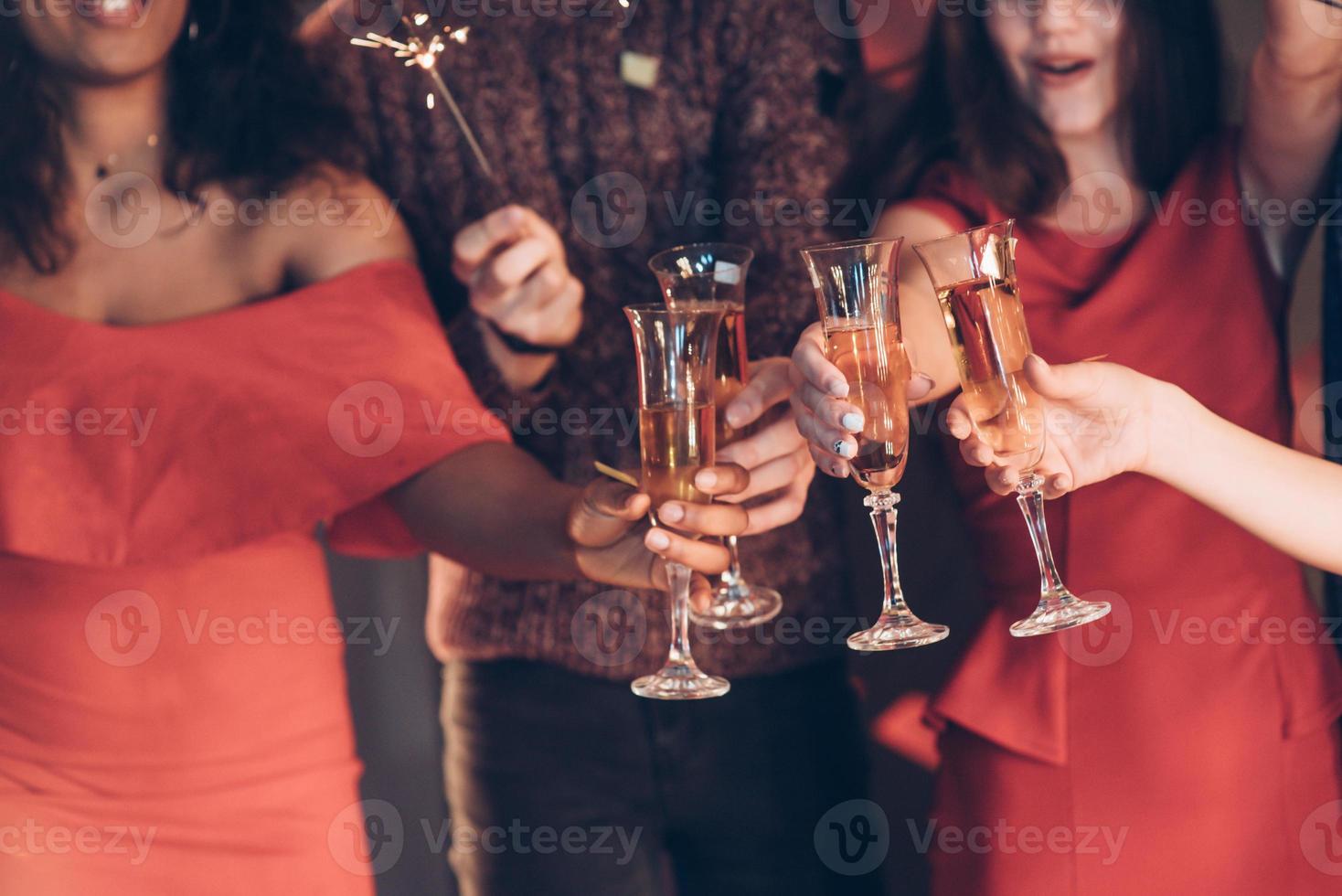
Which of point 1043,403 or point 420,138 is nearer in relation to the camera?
point 1043,403

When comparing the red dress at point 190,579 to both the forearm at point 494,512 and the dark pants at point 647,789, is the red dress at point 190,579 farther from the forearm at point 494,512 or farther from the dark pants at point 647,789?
the dark pants at point 647,789

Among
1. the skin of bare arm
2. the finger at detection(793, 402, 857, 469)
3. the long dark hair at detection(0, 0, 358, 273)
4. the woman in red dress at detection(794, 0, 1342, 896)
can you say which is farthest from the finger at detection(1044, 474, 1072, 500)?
the long dark hair at detection(0, 0, 358, 273)

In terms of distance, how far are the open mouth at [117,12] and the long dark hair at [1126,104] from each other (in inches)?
49.3

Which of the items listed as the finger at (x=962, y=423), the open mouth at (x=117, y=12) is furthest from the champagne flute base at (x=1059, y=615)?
the open mouth at (x=117, y=12)

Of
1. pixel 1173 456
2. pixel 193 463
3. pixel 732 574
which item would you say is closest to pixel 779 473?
pixel 732 574

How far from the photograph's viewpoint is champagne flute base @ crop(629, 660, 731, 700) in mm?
1564

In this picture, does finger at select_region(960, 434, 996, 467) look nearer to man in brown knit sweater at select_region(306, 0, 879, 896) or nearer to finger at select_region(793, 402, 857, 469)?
finger at select_region(793, 402, 857, 469)

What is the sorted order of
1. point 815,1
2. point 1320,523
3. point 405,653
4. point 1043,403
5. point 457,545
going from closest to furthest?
point 1043,403, point 1320,523, point 457,545, point 815,1, point 405,653

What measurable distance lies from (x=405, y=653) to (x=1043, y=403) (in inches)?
69.2

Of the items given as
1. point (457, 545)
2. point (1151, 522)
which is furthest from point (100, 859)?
point (1151, 522)

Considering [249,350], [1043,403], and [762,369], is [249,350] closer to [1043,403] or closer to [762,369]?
[762,369]

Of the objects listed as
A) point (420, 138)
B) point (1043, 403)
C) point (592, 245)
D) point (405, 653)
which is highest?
point (420, 138)

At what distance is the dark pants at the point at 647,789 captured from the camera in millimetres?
2119

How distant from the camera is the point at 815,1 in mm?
2293
